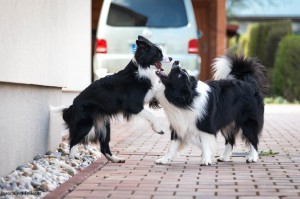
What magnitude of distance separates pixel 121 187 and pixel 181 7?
30.9 ft

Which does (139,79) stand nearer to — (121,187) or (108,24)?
(121,187)

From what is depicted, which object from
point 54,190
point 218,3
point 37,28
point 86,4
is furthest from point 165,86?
point 218,3

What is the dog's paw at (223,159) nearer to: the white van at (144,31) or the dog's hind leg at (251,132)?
the dog's hind leg at (251,132)

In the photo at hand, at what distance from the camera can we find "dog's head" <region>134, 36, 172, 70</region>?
775 centimetres

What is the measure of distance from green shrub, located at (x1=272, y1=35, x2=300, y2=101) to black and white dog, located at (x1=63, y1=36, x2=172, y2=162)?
1444 cm

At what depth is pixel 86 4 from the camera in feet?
41.5

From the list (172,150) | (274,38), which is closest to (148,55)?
(172,150)

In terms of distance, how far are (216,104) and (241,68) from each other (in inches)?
31.5

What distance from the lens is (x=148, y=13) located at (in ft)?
50.3

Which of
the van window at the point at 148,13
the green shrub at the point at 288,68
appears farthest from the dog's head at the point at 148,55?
the green shrub at the point at 288,68

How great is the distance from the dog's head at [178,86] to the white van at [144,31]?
7.22 metres

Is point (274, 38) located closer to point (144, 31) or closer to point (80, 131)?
point (144, 31)

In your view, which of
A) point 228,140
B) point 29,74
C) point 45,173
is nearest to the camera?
point 45,173

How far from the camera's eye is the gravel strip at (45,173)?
594 centimetres
